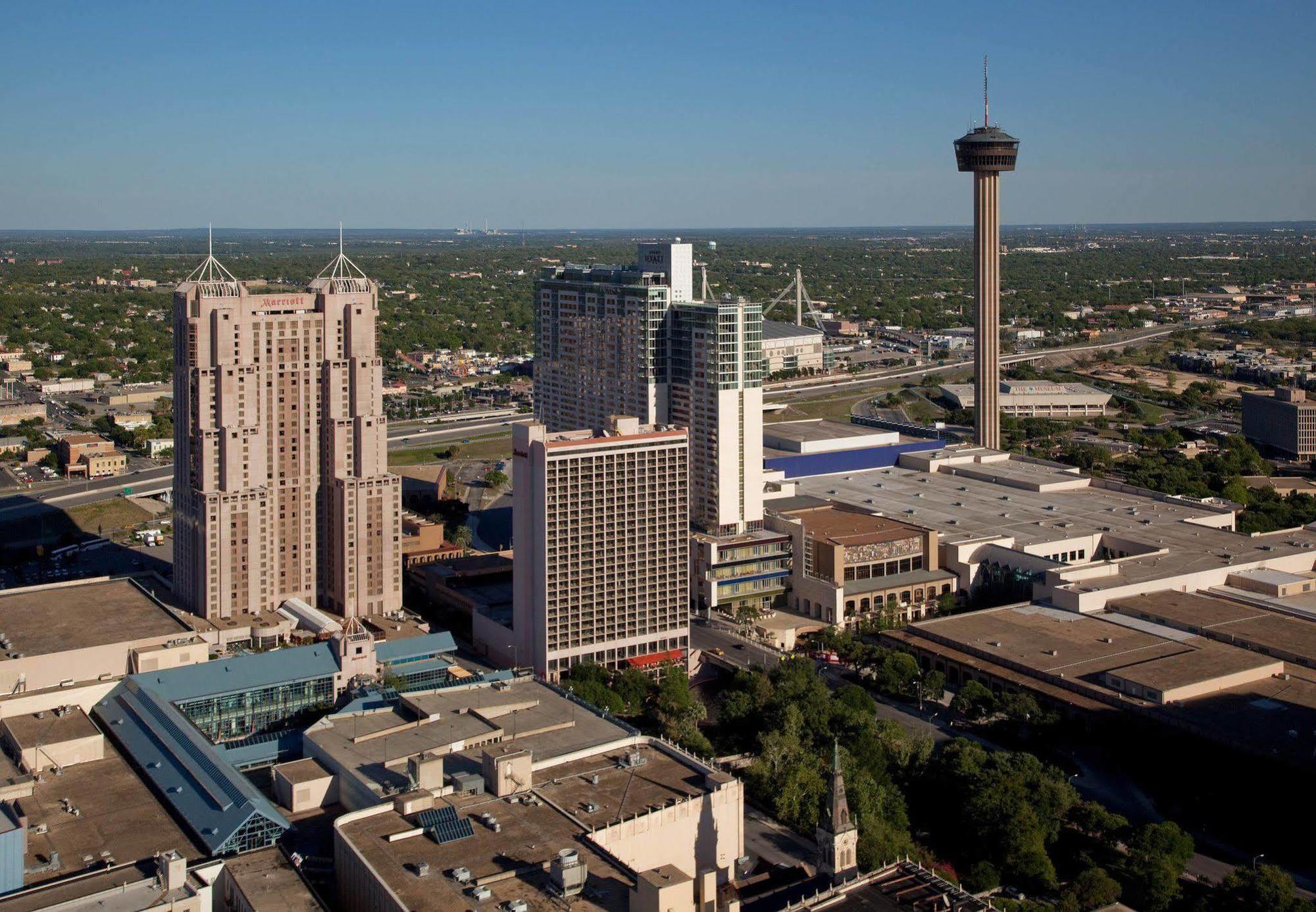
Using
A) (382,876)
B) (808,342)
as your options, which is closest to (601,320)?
(382,876)

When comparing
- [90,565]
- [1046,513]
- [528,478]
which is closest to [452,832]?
[528,478]

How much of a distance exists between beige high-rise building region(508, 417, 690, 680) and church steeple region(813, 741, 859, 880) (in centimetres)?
1866

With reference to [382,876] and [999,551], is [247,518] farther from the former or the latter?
[999,551]

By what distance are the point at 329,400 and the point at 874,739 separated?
23913 mm

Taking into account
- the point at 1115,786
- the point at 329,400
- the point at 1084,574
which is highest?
the point at 329,400

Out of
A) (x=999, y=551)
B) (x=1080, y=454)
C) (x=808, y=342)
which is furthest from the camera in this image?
(x=808, y=342)

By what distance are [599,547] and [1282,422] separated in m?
62.3

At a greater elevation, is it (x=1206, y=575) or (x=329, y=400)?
(x=329, y=400)

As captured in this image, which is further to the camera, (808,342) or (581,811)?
(808,342)

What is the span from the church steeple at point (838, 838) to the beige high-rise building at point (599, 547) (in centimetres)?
1866

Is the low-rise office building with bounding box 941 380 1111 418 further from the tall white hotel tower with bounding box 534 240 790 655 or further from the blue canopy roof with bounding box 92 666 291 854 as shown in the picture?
the blue canopy roof with bounding box 92 666 291 854

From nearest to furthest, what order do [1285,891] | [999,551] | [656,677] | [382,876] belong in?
[382,876] < [1285,891] < [656,677] < [999,551]

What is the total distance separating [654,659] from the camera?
50.7 metres

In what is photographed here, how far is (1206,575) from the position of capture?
57000 millimetres
